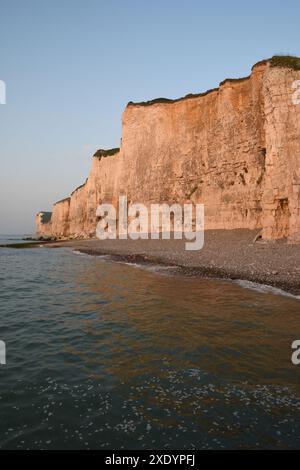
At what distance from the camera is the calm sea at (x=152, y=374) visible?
3840 millimetres

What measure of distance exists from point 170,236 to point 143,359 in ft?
98.4

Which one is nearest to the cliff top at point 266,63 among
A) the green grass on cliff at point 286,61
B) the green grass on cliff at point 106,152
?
the green grass on cliff at point 286,61

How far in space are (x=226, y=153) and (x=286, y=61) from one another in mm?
Result: 9585

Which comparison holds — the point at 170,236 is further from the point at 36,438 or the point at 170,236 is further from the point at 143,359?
the point at 36,438

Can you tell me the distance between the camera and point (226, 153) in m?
32.2

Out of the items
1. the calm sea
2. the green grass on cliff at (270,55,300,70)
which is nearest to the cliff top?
the green grass on cliff at (270,55,300,70)

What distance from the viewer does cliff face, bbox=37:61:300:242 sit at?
915 inches

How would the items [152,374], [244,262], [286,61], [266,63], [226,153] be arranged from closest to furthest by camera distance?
[152,374] → [244,262] → [286,61] → [266,63] → [226,153]

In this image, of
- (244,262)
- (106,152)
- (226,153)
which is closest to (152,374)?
(244,262)

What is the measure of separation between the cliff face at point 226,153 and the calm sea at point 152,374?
1406 cm

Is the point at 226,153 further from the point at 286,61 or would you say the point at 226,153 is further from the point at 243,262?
the point at 243,262

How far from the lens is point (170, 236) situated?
1414 inches

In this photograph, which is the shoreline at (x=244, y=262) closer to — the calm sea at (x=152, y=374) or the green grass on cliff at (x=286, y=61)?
the calm sea at (x=152, y=374)

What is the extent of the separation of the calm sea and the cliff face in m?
14.1
